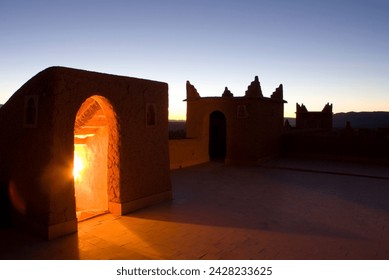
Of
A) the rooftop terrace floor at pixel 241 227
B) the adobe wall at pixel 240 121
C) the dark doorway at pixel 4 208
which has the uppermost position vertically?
the adobe wall at pixel 240 121

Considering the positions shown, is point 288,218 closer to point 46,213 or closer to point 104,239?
point 104,239

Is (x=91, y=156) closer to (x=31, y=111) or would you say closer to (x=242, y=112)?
(x=31, y=111)

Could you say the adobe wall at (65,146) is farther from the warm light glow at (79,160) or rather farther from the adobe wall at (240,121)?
the adobe wall at (240,121)

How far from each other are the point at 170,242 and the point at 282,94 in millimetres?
14974

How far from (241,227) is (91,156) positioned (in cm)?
519

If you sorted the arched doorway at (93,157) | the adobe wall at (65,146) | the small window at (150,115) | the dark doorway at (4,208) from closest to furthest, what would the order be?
the adobe wall at (65,146) < the dark doorway at (4,208) < the arched doorway at (93,157) < the small window at (150,115)

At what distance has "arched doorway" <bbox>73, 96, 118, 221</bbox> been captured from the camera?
805cm

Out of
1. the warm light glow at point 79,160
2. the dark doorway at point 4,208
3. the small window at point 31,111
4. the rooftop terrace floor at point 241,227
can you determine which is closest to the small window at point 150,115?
the rooftop terrace floor at point 241,227

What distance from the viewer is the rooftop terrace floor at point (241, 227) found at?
226 inches

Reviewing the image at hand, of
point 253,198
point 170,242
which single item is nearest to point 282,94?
point 253,198

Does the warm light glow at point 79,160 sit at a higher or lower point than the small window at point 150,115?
lower

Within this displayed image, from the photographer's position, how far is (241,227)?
709 centimetres
